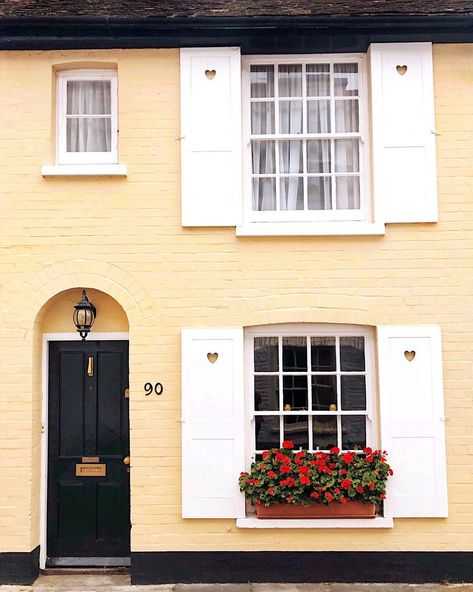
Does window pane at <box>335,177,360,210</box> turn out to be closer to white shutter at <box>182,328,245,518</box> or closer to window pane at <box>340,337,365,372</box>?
window pane at <box>340,337,365,372</box>

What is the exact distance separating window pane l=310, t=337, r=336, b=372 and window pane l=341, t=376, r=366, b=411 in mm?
208

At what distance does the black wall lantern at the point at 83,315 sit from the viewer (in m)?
6.95

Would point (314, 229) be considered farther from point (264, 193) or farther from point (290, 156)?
point (290, 156)

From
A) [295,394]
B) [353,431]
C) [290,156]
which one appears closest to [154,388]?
[295,394]

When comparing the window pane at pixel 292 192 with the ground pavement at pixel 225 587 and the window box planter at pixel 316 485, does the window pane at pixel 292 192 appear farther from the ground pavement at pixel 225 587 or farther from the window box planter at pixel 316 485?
the ground pavement at pixel 225 587

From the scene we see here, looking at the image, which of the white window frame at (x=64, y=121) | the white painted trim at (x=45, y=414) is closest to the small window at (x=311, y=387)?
the white painted trim at (x=45, y=414)

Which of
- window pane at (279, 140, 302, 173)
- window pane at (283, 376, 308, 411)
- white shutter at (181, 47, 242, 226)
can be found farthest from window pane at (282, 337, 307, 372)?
window pane at (279, 140, 302, 173)

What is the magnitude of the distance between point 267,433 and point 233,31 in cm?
441

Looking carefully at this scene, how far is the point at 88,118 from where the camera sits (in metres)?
7.33

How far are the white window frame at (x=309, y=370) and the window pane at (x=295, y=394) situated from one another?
0.08 meters

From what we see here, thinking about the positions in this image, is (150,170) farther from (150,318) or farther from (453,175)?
(453,175)

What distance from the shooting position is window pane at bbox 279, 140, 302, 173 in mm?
7355

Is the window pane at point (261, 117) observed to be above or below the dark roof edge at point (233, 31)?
below

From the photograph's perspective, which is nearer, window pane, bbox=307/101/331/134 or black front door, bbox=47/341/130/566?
black front door, bbox=47/341/130/566
